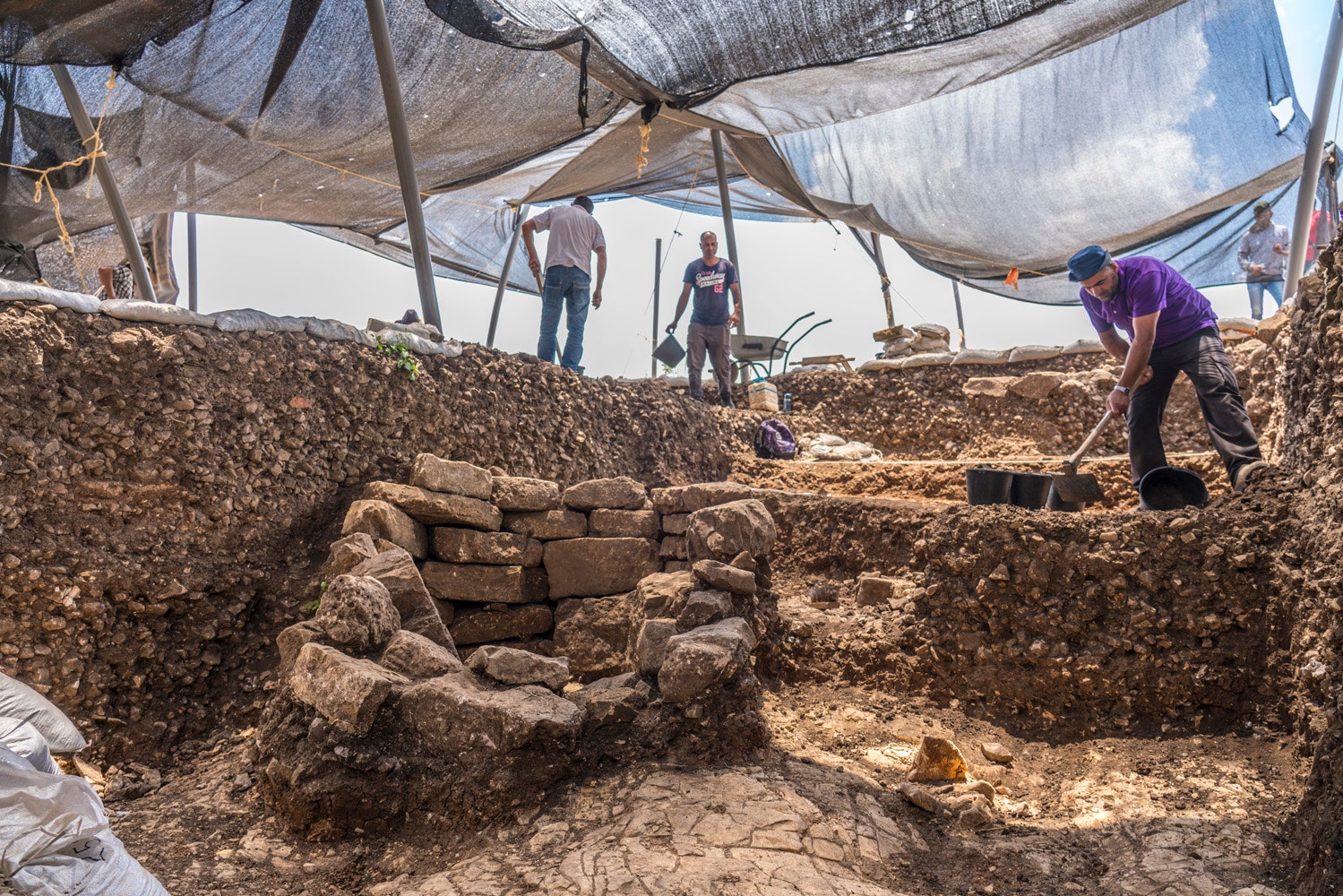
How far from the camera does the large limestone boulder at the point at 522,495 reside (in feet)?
16.1

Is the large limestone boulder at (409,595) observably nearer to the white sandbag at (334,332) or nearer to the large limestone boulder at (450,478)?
the large limestone boulder at (450,478)

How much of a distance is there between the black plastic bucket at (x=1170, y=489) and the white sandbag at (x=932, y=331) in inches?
244

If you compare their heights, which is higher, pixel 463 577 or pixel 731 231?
pixel 731 231

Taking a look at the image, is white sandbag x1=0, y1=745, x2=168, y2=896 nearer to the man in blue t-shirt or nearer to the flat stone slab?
the flat stone slab

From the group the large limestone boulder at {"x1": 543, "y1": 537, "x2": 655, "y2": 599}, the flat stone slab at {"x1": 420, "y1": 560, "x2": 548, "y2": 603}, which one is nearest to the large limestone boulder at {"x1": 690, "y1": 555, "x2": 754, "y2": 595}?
the large limestone boulder at {"x1": 543, "y1": 537, "x2": 655, "y2": 599}

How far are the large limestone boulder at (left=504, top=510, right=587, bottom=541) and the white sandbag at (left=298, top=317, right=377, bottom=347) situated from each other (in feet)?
4.22

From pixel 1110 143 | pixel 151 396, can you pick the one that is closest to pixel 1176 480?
pixel 1110 143

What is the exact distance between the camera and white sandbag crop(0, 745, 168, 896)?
194 cm

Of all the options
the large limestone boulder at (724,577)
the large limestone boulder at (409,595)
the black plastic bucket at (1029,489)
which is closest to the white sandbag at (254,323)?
the large limestone boulder at (409,595)

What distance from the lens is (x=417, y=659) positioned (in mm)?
3369

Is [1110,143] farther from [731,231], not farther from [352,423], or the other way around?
[352,423]

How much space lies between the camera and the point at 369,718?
304 centimetres

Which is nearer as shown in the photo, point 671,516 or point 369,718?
point 369,718

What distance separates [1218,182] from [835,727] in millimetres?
5345
